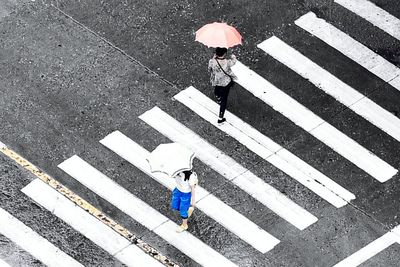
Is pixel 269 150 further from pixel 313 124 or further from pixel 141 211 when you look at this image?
pixel 141 211

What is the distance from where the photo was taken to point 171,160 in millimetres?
14500

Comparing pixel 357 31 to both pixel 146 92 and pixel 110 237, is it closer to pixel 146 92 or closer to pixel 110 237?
pixel 146 92

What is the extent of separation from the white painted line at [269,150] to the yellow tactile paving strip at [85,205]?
2.62 metres

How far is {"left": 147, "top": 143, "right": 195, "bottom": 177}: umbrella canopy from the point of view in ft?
47.4

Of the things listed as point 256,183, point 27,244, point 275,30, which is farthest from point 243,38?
point 27,244

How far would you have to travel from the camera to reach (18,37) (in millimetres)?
18859

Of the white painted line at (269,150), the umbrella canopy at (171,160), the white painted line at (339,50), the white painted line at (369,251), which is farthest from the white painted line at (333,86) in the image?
the umbrella canopy at (171,160)

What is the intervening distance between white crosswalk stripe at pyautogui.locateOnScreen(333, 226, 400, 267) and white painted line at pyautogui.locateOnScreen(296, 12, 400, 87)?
132 inches

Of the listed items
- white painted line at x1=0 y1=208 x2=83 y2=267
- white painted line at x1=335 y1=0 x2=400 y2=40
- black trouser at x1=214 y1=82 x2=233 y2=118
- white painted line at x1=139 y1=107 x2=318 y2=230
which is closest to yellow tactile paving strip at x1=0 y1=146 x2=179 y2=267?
white painted line at x1=0 y1=208 x2=83 y2=267

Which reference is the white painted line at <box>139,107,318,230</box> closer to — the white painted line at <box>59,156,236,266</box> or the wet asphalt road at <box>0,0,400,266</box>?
the wet asphalt road at <box>0,0,400,266</box>

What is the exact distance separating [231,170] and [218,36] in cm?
217

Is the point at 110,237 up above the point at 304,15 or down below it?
below

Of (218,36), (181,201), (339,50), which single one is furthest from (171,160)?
(339,50)

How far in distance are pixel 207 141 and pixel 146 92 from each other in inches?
61.6
